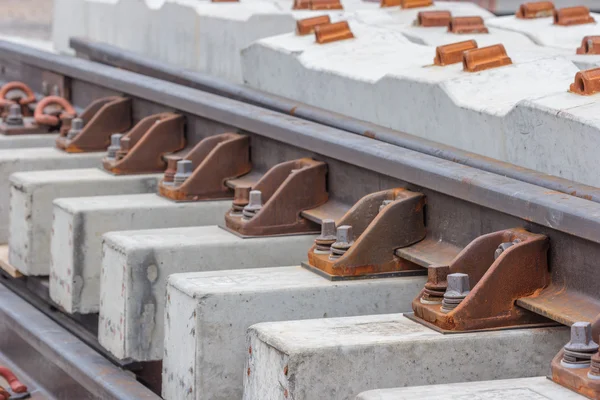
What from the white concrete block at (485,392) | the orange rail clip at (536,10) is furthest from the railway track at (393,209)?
the orange rail clip at (536,10)

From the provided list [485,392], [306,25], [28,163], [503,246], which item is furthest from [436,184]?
[28,163]

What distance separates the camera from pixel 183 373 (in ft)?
11.0

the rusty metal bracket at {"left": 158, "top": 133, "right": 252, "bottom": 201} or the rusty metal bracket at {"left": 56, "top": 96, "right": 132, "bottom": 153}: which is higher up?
the rusty metal bracket at {"left": 158, "top": 133, "right": 252, "bottom": 201}

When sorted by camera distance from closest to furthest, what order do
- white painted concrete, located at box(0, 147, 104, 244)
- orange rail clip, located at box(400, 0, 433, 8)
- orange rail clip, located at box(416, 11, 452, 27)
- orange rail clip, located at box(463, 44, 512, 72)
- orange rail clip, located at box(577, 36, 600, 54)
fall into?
orange rail clip, located at box(463, 44, 512, 72)
orange rail clip, located at box(577, 36, 600, 54)
white painted concrete, located at box(0, 147, 104, 244)
orange rail clip, located at box(416, 11, 452, 27)
orange rail clip, located at box(400, 0, 433, 8)

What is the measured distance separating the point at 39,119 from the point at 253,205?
239 cm

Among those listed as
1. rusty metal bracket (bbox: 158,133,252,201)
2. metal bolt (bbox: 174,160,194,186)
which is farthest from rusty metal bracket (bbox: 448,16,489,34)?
metal bolt (bbox: 174,160,194,186)

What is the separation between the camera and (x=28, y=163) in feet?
17.6

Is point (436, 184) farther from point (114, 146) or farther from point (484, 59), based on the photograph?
point (114, 146)

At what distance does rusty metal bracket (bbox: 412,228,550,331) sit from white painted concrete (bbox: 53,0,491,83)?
2.88 meters

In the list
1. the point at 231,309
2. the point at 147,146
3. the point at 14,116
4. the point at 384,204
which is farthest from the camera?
the point at 14,116

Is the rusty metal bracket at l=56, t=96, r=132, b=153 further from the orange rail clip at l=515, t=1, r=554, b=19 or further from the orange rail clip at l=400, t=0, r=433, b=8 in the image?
the orange rail clip at l=515, t=1, r=554, b=19

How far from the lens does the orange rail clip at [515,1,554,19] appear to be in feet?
18.9

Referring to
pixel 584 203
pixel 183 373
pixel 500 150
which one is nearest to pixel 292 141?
pixel 500 150

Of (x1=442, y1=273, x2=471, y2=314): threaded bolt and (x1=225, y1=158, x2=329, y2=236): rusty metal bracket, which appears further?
(x1=225, y1=158, x2=329, y2=236): rusty metal bracket
